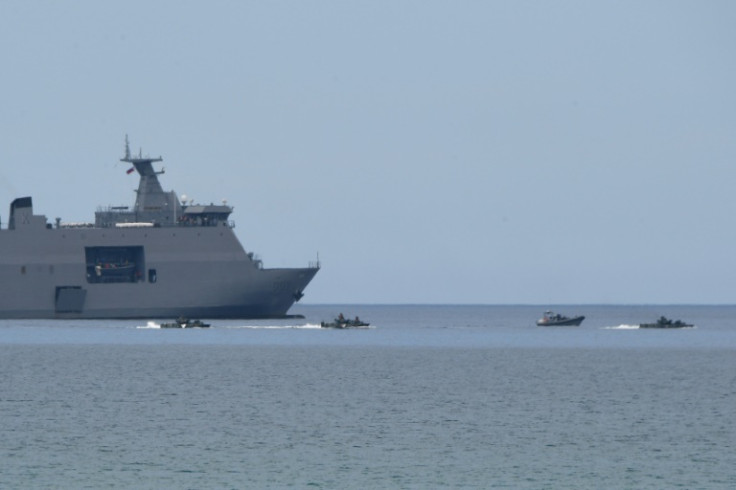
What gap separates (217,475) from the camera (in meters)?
33.6

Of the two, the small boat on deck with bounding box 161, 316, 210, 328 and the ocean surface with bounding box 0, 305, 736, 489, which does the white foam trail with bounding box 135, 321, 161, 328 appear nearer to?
the small boat on deck with bounding box 161, 316, 210, 328

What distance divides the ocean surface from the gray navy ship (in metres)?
25.6

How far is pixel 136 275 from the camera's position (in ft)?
365

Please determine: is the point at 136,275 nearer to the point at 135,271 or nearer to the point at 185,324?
the point at 135,271

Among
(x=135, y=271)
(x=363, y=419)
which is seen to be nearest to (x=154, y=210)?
(x=135, y=271)

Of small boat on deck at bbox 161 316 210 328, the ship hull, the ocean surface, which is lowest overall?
the ocean surface

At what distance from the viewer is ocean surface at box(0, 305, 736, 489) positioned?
111 feet

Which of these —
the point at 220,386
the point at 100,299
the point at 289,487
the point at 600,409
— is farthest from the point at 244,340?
the point at 289,487

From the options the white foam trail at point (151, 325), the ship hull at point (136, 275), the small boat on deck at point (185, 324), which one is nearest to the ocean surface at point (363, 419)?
the small boat on deck at point (185, 324)

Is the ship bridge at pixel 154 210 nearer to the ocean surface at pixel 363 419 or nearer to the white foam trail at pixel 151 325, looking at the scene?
the white foam trail at pixel 151 325

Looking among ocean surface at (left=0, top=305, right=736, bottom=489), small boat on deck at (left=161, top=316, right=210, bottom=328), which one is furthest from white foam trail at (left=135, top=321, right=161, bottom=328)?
ocean surface at (left=0, top=305, right=736, bottom=489)

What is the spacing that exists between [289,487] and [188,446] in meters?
6.57

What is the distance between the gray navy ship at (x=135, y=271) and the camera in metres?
109

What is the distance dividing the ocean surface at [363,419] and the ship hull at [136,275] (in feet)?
83.8
